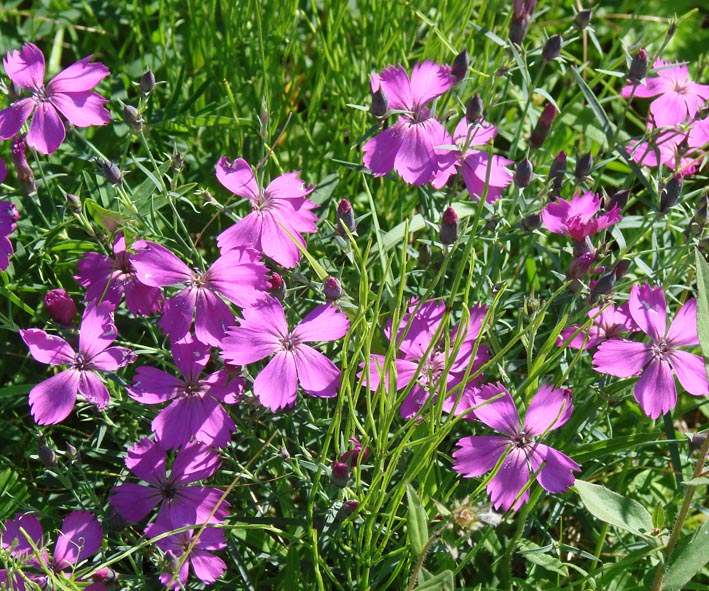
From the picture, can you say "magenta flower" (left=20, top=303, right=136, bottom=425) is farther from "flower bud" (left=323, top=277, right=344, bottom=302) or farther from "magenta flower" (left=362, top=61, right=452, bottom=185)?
"magenta flower" (left=362, top=61, right=452, bottom=185)

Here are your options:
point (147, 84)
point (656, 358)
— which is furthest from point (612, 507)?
point (147, 84)

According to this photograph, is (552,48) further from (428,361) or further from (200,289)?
(200,289)

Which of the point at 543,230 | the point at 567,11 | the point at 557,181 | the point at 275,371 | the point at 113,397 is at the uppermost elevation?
the point at 567,11

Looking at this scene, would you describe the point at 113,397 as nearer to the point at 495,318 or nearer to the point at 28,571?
the point at 28,571

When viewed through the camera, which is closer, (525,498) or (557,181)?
(525,498)

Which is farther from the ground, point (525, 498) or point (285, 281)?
point (285, 281)

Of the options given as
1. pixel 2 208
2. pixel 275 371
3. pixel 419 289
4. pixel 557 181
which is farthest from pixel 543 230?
pixel 2 208

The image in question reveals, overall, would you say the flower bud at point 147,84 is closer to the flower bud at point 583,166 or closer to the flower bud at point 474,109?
the flower bud at point 474,109

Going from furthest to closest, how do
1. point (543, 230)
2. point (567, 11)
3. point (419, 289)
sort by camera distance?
point (567, 11) → point (543, 230) → point (419, 289)

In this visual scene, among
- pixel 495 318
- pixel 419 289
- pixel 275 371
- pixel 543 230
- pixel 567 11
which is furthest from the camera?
pixel 567 11
